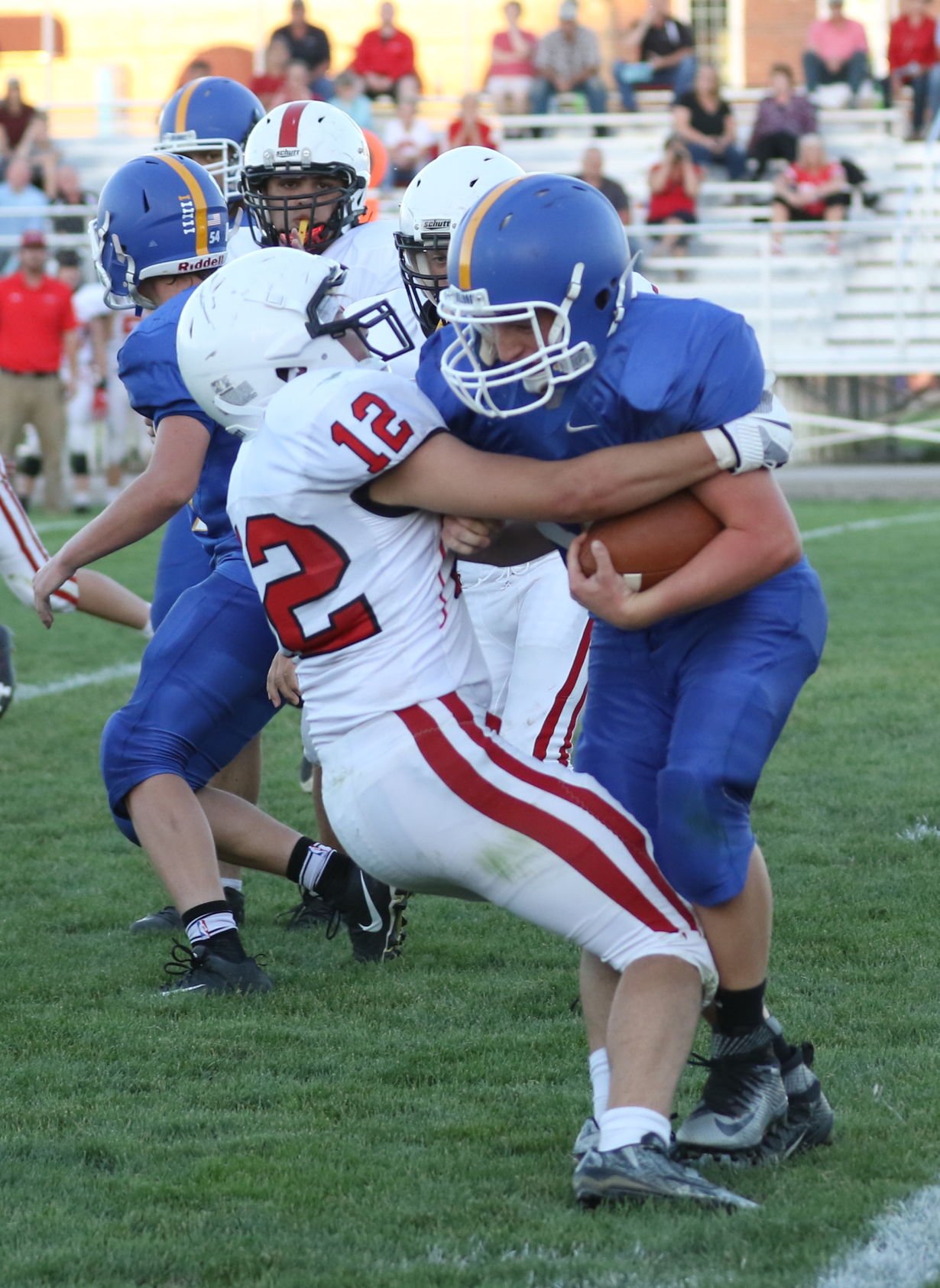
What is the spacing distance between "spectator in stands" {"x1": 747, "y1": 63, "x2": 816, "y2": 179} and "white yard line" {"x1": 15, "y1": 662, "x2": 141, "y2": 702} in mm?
10743

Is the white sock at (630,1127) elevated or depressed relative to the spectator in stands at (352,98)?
depressed

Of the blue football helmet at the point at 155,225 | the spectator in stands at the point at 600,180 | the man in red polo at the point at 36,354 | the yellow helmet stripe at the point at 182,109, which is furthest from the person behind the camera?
the spectator in stands at the point at 600,180

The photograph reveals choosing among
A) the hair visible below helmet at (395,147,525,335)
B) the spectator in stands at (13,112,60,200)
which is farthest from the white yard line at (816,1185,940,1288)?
the spectator in stands at (13,112,60,200)

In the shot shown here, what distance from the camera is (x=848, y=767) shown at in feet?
19.5

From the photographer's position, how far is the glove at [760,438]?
271 cm

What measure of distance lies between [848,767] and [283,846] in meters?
2.34

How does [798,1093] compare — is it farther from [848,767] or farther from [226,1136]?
[848,767]

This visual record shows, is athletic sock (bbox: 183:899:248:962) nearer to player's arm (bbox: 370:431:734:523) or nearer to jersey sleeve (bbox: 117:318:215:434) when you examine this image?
jersey sleeve (bbox: 117:318:215:434)

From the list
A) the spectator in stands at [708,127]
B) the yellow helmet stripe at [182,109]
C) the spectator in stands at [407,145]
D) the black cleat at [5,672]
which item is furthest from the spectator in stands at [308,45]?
the black cleat at [5,672]

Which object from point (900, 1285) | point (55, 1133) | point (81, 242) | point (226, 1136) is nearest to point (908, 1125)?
point (900, 1285)

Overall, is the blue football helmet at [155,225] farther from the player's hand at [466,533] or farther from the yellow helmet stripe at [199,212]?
the player's hand at [466,533]

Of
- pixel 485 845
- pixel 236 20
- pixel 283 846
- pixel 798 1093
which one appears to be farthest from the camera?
pixel 236 20

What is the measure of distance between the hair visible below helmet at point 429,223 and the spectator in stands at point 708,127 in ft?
44.1

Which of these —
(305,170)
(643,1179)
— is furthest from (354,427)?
(305,170)
